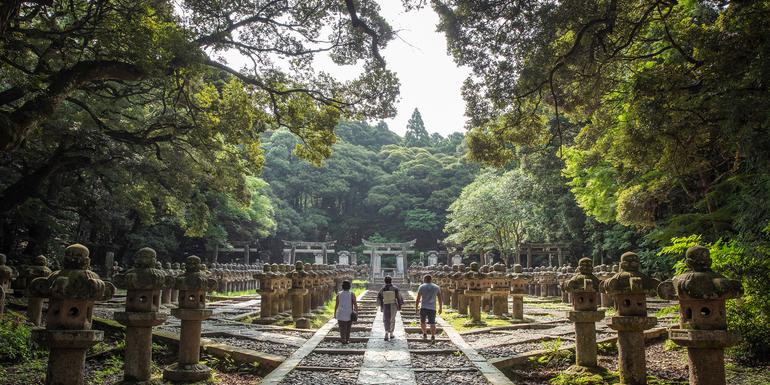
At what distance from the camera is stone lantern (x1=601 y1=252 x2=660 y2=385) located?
514 cm

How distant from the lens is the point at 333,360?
729 centimetres

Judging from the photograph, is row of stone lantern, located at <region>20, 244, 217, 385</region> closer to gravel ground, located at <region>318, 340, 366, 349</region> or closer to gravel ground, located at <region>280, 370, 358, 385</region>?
gravel ground, located at <region>280, 370, 358, 385</region>

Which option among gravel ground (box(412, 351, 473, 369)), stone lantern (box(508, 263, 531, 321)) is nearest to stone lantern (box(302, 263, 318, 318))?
stone lantern (box(508, 263, 531, 321))

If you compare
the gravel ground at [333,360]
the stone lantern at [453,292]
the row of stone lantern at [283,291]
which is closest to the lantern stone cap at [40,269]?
the row of stone lantern at [283,291]

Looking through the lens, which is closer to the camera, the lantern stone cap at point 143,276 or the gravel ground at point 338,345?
the lantern stone cap at point 143,276

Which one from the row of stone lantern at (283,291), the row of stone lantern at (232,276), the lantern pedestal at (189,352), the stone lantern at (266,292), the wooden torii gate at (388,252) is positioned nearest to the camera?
the lantern pedestal at (189,352)

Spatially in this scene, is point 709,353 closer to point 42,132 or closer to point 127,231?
point 42,132

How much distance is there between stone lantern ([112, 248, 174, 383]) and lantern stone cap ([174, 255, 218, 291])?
58cm

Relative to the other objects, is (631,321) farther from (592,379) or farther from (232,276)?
(232,276)

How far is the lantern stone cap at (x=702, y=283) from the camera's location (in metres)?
3.94

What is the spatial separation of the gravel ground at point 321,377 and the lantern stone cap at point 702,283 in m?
3.53

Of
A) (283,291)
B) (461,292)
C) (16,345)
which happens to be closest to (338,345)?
(16,345)

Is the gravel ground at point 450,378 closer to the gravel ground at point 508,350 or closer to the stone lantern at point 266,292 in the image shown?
the gravel ground at point 508,350

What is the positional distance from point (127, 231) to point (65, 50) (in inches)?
721
